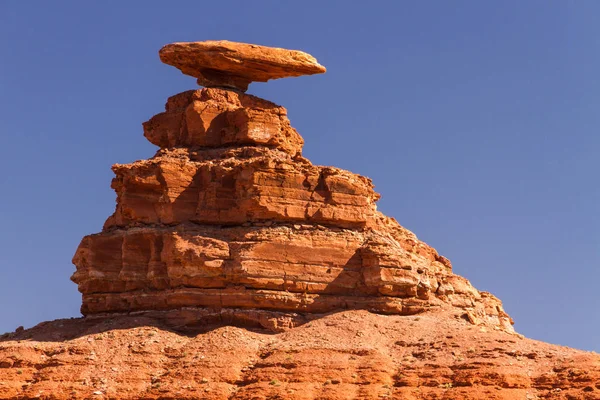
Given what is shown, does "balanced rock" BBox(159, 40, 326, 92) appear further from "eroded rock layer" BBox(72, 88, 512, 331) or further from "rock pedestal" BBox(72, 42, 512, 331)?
"eroded rock layer" BBox(72, 88, 512, 331)

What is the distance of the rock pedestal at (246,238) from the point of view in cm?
6184

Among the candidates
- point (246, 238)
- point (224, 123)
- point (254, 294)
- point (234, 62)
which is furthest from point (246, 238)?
point (234, 62)

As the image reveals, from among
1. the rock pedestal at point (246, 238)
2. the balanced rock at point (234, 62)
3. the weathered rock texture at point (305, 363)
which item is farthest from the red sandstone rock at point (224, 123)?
the weathered rock texture at point (305, 363)

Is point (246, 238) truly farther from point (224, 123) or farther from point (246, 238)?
point (224, 123)

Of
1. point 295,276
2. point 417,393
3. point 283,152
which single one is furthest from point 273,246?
point 417,393

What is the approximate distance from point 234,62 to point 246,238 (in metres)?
9.99

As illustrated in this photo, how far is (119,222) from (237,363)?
439 inches

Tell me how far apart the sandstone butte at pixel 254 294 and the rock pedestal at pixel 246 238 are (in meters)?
0.07

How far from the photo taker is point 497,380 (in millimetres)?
54375

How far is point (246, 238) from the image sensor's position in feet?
205

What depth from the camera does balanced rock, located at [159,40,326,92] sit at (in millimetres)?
68125

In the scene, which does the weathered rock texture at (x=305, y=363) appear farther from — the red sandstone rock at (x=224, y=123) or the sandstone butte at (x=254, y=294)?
the red sandstone rock at (x=224, y=123)

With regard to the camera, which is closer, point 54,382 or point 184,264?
point 54,382

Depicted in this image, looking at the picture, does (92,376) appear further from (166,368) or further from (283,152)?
(283,152)
